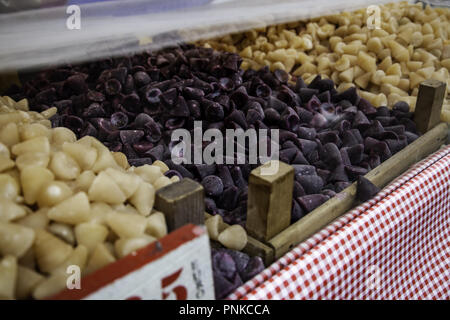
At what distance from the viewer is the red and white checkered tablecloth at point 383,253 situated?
2.63ft

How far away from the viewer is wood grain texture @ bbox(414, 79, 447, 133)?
1.37 m

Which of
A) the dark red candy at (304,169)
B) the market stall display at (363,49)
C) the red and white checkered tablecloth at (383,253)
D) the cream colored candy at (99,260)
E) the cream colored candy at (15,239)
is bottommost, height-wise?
the red and white checkered tablecloth at (383,253)

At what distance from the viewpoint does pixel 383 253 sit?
98cm

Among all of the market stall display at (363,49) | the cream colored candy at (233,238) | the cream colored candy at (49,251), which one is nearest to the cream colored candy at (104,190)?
the cream colored candy at (49,251)

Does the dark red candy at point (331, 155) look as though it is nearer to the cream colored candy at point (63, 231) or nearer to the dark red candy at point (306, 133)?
the dark red candy at point (306, 133)

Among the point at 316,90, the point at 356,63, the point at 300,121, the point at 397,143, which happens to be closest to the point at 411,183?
the point at 397,143

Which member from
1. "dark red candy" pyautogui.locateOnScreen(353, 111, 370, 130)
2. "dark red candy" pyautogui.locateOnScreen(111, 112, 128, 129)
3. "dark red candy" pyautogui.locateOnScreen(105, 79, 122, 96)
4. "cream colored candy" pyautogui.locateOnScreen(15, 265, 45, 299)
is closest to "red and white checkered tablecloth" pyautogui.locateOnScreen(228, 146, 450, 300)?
"dark red candy" pyautogui.locateOnScreen(353, 111, 370, 130)

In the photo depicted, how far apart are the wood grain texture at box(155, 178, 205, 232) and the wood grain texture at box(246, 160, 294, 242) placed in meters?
0.14

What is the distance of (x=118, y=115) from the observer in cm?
131

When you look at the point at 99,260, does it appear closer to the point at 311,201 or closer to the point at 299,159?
the point at 311,201

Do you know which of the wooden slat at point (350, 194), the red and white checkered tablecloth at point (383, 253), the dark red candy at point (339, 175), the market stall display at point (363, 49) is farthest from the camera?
the market stall display at point (363, 49)

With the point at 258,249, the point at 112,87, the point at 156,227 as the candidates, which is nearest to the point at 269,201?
the point at 258,249

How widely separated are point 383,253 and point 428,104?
2.15 ft

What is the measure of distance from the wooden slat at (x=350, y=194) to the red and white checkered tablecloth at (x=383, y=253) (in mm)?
35
